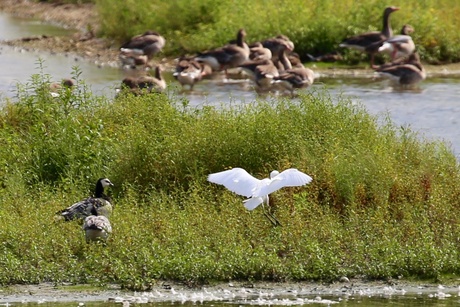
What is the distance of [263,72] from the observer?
74.9 feet

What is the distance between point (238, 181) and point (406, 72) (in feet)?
41.3

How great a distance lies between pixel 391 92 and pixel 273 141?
10.3m

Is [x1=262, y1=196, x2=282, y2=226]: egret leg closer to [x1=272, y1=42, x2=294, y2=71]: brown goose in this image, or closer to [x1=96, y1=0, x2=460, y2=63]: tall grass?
[x1=272, y1=42, x2=294, y2=71]: brown goose

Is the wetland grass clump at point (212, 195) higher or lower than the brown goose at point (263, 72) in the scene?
higher

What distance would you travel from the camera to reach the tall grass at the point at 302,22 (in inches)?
1011

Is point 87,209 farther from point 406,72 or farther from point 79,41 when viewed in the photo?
point 79,41

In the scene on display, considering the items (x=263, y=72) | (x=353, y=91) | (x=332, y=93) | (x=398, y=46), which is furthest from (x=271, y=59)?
(x=332, y=93)

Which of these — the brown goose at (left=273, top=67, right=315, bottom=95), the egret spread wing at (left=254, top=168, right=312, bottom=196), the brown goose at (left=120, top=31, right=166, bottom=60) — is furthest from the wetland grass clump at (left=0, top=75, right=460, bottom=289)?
the brown goose at (left=120, top=31, right=166, bottom=60)

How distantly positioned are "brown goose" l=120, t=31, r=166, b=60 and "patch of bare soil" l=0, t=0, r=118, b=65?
1524mm

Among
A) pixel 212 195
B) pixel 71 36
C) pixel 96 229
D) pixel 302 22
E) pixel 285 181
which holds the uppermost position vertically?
pixel 285 181

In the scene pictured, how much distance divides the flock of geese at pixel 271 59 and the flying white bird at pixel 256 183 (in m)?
10.2

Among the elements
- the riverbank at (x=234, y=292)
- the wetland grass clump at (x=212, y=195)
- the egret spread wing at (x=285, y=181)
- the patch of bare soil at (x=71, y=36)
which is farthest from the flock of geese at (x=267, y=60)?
the riverbank at (x=234, y=292)

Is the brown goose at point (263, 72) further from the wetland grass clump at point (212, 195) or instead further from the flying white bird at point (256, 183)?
the flying white bird at point (256, 183)

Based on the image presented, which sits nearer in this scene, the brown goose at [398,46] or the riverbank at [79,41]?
the brown goose at [398,46]
